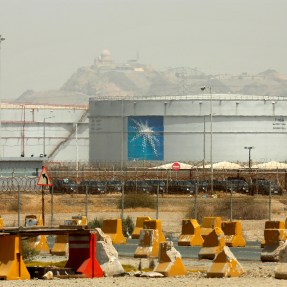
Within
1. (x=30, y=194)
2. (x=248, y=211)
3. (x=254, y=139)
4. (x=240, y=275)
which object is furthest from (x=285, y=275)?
(x=254, y=139)

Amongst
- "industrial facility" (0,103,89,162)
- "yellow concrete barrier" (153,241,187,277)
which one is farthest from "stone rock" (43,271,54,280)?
"industrial facility" (0,103,89,162)

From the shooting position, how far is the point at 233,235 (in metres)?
32.2

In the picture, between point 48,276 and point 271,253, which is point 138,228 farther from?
point 48,276

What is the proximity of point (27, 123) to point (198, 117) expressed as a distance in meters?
32.7

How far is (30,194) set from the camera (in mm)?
63781

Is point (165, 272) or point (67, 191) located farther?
point (67, 191)

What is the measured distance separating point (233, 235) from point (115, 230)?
12.4ft

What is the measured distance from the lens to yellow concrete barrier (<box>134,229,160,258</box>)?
27.8 meters

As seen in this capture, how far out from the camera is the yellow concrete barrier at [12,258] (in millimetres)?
22219

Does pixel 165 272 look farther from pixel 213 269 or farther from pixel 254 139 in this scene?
pixel 254 139

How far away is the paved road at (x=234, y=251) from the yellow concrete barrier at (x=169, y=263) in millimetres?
4773

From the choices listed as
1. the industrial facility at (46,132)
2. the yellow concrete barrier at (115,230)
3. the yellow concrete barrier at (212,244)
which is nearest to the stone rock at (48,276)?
the yellow concrete barrier at (212,244)

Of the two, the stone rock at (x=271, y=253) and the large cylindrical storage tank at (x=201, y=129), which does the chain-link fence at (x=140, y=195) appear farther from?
the large cylindrical storage tank at (x=201, y=129)

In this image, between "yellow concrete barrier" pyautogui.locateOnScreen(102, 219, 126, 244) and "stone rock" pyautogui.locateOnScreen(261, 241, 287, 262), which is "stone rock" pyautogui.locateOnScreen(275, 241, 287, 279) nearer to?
"stone rock" pyautogui.locateOnScreen(261, 241, 287, 262)
